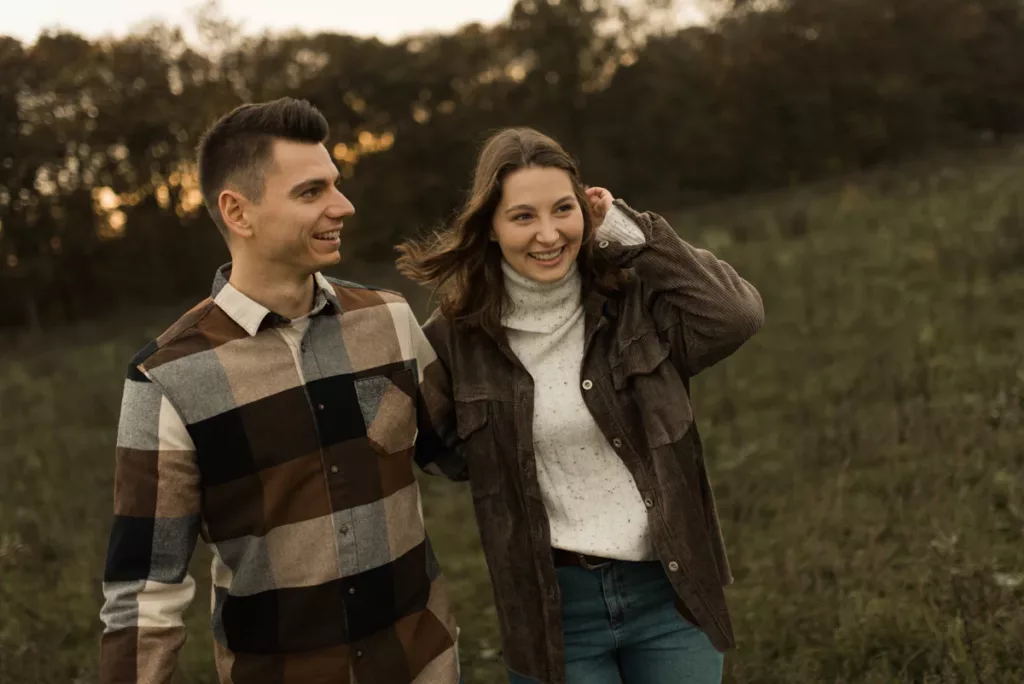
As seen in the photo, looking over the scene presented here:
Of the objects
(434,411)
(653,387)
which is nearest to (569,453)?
(653,387)

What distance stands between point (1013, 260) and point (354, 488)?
32.0 ft

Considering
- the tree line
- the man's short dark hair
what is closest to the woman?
the man's short dark hair

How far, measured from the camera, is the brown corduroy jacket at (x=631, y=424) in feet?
7.70

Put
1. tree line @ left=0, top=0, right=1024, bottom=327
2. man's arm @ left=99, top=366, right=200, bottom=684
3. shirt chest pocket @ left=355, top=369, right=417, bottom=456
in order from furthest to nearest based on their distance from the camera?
tree line @ left=0, top=0, right=1024, bottom=327 → shirt chest pocket @ left=355, top=369, right=417, bottom=456 → man's arm @ left=99, top=366, right=200, bottom=684

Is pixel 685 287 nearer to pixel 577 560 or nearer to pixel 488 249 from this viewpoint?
pixel 488 249

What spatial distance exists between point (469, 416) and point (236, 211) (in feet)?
2.90

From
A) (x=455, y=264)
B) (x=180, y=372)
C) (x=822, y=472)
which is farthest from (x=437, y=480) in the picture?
(x=180, y=372)

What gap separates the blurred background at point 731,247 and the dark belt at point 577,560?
166cm

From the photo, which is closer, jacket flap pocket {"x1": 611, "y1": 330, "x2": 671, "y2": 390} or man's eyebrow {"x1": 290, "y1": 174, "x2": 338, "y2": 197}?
man's eyebrow {"x1": 290, "y1": 174, "x2": 338, "y2": 197}

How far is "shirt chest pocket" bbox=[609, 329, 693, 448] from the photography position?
2357 millimetres

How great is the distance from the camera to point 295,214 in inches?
86.8

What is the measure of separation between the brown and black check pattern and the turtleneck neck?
370 mm

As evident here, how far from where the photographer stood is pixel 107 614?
199 cm

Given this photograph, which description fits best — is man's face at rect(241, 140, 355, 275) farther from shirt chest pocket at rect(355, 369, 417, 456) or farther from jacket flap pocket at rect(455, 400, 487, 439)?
jacket flap pocket at rect(455, 400, 487, 439)
